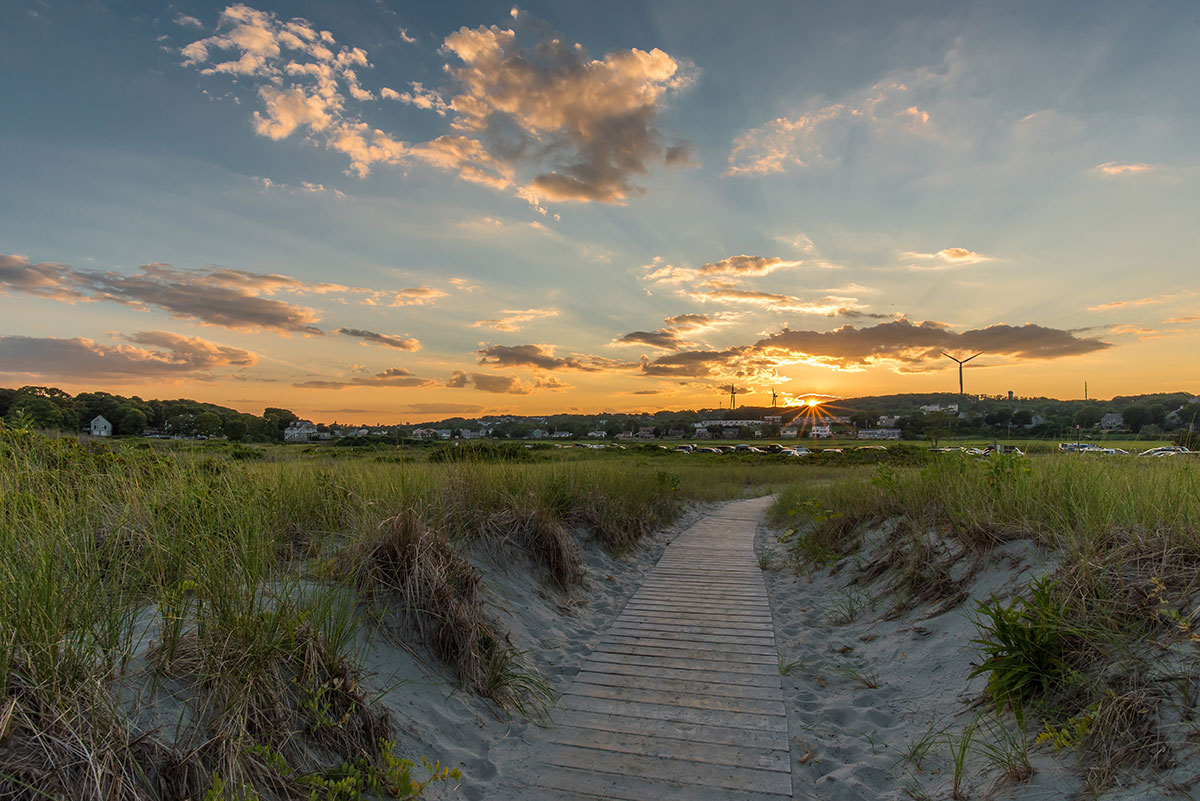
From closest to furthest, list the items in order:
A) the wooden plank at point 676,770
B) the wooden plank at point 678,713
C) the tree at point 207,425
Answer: the wooden plank at point 676,770 → the wooden plank at point 678,713 → the tree at point 207,425

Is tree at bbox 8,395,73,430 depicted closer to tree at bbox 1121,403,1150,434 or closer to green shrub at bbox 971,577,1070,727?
green shrub at bbox 971,577,1070,727

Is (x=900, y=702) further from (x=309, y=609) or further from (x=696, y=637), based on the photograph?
(x=309, y=609)

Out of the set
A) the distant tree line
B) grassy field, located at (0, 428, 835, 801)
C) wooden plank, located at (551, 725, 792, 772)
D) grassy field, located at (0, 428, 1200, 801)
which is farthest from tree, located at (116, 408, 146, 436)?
wooden plank, located at (551, 725, 792, 772)

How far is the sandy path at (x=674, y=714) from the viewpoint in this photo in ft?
12.1

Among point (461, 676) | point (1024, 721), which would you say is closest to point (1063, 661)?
point (1024, 721)

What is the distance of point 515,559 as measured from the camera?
23.1ft

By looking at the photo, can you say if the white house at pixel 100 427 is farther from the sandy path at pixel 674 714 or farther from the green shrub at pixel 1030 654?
the green shrub at pixel 1030 654

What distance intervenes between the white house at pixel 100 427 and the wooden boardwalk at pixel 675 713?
8.52 meters

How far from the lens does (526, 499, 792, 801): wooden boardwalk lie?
3.67 metres

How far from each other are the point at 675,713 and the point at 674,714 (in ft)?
0.06

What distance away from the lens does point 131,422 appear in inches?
420

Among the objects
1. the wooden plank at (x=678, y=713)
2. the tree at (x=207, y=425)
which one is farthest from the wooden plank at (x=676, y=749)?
the tree at (x=207, y=425)

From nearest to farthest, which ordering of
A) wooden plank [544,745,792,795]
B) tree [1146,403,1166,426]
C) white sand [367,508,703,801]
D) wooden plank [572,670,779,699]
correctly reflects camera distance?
wooden plank [544,745,792,795]
white sand [367,508,703,801]
wooden plank [572,670,779,699]
tree [1146,403,1166,426]

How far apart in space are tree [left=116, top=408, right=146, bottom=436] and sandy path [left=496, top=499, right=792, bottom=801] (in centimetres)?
940
